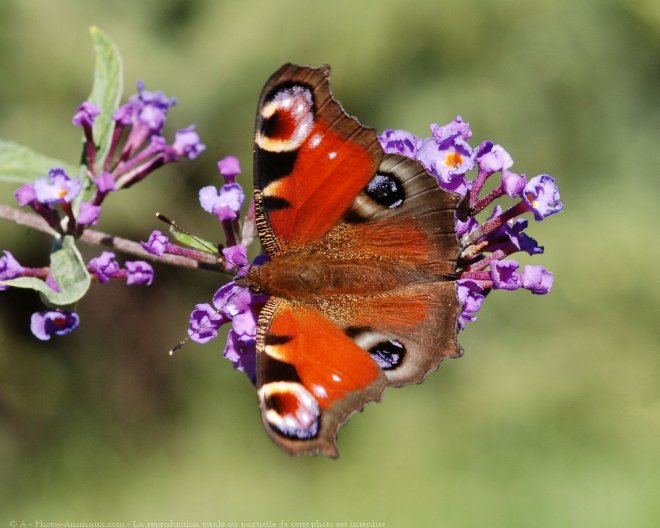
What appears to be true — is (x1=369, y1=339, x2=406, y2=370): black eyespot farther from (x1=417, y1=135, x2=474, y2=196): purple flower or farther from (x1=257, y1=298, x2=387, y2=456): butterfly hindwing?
(x1=417, y1=135, x2=474, y2=196): purple flower

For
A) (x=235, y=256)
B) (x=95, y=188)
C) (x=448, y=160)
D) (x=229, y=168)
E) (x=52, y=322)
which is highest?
(x=448, y=160)

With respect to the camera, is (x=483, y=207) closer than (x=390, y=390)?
Yes

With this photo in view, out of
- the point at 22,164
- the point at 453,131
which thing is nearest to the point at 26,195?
the point at 22,164

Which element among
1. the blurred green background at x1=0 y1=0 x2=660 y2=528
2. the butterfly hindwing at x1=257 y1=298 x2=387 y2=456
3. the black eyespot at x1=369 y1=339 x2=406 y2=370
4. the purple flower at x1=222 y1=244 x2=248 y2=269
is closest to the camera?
the butterfly hindwing at x1=257 y1=298 x2=387 y2=456

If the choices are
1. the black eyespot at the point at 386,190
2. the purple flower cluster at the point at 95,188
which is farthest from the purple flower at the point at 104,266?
the black eyespot at the point at 386,190

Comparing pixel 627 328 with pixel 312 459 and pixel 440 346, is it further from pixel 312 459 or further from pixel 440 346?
pixel 440 346

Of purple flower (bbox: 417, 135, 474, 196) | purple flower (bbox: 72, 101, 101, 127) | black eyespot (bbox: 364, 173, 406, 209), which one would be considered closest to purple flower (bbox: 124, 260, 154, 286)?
purple flower (bbox: 72, 101, 101, 127)

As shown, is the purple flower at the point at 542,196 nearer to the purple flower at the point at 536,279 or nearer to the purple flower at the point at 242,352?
the purple flower at the point at 536,279

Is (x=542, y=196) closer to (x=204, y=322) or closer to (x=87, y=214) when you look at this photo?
(x=204, y=322)
